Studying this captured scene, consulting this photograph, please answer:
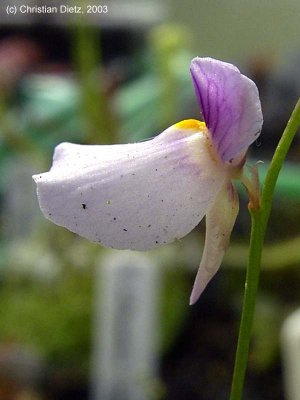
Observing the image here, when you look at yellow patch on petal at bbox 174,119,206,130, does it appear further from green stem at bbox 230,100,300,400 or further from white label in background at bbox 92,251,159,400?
white label in background at bbox 92,251,159,400

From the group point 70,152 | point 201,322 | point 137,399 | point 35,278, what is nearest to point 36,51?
point 35,278

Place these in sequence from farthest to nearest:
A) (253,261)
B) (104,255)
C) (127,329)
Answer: (104,255) < (127,329) < (253,261)

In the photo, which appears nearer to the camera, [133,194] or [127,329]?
[133,194]

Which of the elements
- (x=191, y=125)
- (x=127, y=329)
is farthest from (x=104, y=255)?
(x=191, y=125)

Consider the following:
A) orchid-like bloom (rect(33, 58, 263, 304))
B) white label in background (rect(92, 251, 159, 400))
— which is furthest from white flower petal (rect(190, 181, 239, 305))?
white label in background (rect(92, 251, 159, 400))

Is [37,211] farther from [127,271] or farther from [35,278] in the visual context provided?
[127,271]

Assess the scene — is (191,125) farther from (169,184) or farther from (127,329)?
(127,329)

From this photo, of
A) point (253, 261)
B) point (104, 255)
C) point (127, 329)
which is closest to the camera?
point (253, 261)

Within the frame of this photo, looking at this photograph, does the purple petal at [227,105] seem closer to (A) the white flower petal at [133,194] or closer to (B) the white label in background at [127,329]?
(A) the white flower petal at [133,194]

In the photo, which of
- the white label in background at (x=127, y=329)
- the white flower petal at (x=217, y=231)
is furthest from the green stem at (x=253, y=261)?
the white label in background at (x=127, y=329)
